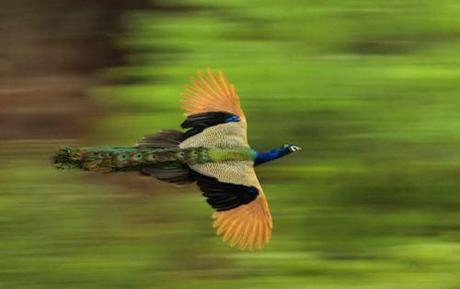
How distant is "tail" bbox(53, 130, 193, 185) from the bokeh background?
17.0 inches

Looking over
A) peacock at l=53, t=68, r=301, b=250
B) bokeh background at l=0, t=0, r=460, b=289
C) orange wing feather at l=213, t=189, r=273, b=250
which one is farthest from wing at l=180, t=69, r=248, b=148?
bokeh background at l=0, t=0, r=460, b=289

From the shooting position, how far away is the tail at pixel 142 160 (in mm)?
1898

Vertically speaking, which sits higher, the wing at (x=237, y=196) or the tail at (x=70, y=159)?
the tail at (x=70, y=159)

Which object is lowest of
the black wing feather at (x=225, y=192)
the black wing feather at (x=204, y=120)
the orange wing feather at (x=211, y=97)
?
the black wing feather at (x=225, y=192)

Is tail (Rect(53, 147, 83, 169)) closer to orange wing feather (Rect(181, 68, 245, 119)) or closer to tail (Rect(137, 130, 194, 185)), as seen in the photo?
tail (Rect(137, 130, 194, 185))

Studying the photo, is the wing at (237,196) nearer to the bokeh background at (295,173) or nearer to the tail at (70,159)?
the tail at (70,159)

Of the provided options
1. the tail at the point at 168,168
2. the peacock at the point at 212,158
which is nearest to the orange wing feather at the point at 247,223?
the peacock at the point at 212,158

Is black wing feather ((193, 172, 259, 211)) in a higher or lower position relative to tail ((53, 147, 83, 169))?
lower

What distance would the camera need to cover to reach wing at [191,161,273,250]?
1938 millimetres

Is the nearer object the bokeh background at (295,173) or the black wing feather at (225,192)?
the black wing feather at (225,192)

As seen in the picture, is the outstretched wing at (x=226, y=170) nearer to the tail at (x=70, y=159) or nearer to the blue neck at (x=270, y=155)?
the blue neck at (x=270, y=155)

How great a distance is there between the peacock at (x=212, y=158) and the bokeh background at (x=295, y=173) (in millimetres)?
401

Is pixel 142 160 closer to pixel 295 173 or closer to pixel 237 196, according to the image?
pixel 237 196

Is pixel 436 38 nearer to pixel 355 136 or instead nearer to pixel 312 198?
pixel 355 136
